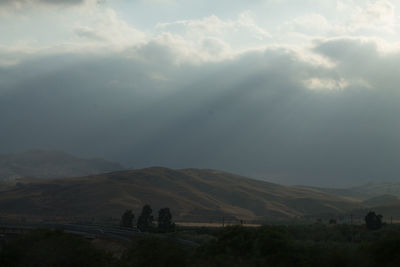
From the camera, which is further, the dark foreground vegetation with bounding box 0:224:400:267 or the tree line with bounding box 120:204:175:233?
the tree line with bounding box 120:204:175:233

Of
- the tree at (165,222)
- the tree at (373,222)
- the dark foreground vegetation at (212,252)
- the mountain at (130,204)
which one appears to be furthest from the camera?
the mountain at (130,204)

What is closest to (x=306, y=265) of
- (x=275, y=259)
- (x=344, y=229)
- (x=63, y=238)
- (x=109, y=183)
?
(x=275, y=259)

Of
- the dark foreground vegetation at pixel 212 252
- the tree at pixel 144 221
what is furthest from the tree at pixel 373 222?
the tree at pixel 144 221

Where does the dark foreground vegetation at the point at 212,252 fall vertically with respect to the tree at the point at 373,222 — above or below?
below

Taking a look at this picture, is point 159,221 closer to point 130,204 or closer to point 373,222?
point 373,222

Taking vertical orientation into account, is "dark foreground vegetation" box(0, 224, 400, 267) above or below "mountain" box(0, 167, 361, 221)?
below

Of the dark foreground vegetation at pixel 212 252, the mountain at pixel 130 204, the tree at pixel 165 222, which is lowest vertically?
the dark foreground vegetation at pixel 212 252

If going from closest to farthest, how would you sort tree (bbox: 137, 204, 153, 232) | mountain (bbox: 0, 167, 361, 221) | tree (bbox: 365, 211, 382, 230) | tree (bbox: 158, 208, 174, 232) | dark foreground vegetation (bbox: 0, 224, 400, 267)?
dark foreground vegetation (bbox: 0, 224, 400, 267) → tree (bbox: 365, 211, 382, 230) → tree (bbox: 158, 208, 174, 232) → tree (bbox: 137, 204, 153, 232) → mountain (bbox: 0, 167, 361, 221)

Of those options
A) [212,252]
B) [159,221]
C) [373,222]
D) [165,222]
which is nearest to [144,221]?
[159,221]

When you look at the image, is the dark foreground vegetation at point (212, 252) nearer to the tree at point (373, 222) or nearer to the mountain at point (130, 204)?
the tree at point (373, 222)

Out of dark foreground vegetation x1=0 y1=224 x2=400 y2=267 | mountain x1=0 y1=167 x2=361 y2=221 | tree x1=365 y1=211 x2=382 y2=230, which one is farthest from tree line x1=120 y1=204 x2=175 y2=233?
dark foreground vegetation x1=0 y1=224 x2=400 y2=267

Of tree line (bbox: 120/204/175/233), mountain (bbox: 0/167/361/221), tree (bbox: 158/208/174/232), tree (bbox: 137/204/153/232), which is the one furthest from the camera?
mountain (bbox: 0/167/361/221)

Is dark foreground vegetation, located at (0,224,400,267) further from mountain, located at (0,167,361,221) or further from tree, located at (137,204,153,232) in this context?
mountain, located at (0,167,361,221)

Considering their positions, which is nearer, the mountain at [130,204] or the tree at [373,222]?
the tree at [373,222]
